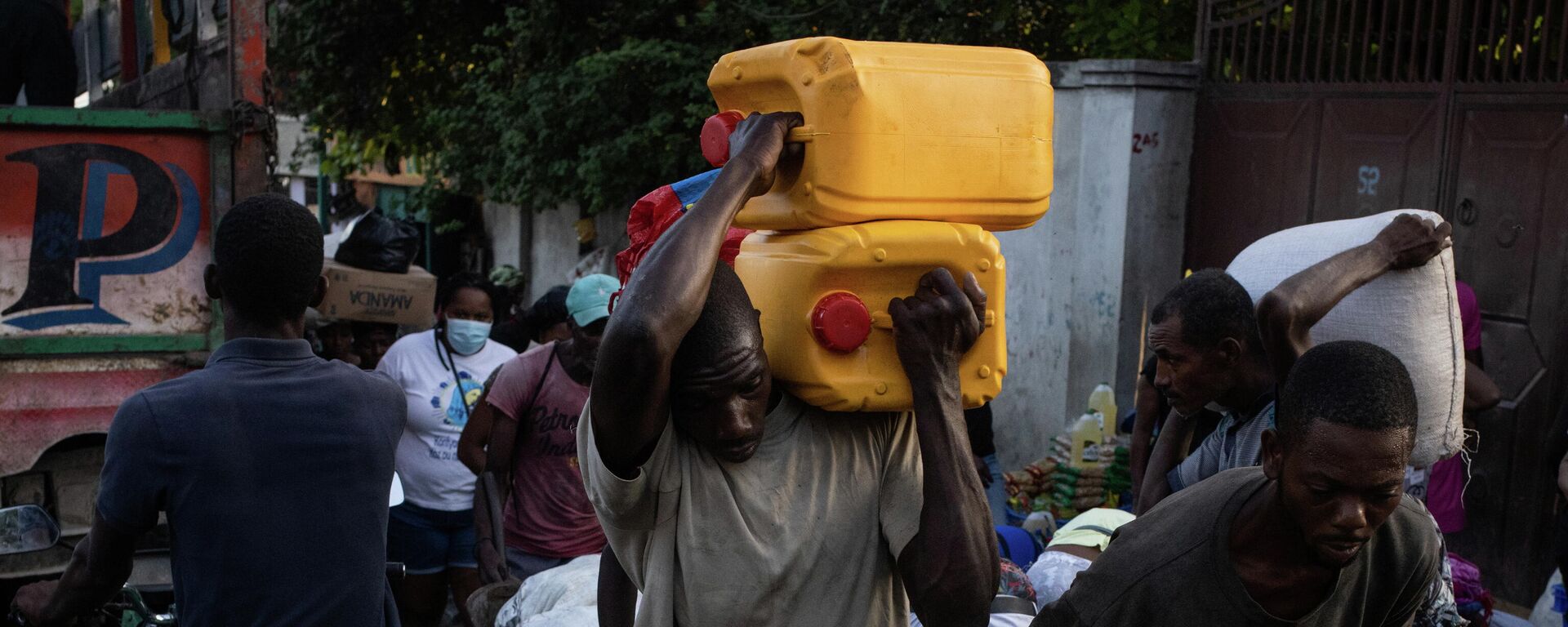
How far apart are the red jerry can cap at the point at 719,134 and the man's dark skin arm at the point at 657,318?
0.57ft

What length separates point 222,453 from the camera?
2518 mm

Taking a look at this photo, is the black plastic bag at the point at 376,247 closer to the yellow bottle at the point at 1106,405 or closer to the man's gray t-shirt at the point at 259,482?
the yellow bottle at the point at 1106,405

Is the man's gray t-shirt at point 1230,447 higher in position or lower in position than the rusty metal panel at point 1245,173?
lower

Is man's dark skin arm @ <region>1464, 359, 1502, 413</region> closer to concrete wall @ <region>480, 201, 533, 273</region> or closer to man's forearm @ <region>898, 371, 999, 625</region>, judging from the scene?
man's forearm @ <region>898, 371, 999, 625</region>

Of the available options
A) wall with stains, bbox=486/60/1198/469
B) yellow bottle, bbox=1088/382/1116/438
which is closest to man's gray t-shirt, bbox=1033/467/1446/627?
yellow bottle, bbox=1088/382/1116/438

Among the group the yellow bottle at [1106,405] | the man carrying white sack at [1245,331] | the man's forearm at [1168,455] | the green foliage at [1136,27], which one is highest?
the green foliage at [1136,27]

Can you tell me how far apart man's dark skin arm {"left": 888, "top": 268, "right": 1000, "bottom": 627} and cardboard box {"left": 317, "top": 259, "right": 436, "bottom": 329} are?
4.68 meters

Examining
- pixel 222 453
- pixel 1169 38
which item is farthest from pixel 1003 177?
pixel 1169 38

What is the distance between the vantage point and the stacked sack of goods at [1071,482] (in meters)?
6.81

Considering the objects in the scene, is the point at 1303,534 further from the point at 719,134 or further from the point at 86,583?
the point at 86,583

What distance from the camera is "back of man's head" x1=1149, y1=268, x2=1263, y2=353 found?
2.98 m

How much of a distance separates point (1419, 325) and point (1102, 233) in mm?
4716

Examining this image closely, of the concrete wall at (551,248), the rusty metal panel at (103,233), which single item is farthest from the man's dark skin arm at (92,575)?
the concrete wall at (551,248)

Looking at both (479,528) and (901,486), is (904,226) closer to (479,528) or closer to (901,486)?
(901,486)
